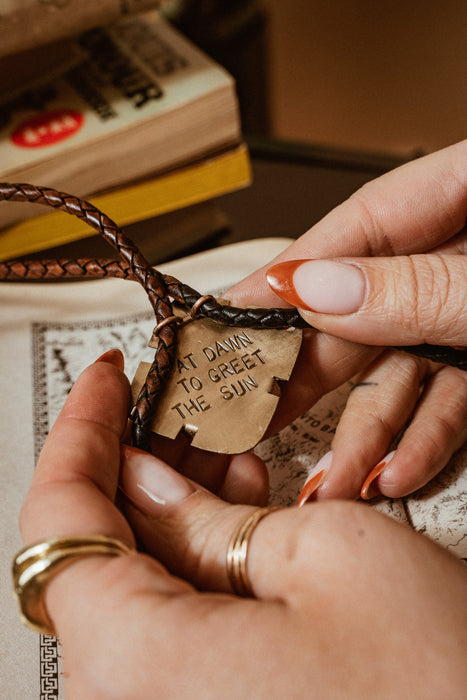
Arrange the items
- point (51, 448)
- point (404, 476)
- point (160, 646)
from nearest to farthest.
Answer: point (160, 646) < point (51, 448) < point (404, 476)

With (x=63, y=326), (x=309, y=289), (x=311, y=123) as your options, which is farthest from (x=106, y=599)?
(x=311, y=123)

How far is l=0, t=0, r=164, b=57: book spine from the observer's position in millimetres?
768

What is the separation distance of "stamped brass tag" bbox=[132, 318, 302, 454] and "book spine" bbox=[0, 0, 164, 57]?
50cm

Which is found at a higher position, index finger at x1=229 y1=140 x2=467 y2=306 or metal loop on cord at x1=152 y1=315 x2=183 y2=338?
index finger at x1=229 y1=140 x2=467 y2=306

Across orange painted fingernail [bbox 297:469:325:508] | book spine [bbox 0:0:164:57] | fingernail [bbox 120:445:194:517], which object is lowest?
orange painted fingernail [bbox 297:469:325:508]

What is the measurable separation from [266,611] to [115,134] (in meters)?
0.67

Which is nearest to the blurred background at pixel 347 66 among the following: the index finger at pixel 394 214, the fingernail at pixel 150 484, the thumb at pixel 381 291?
the index finger at pixel 394 214

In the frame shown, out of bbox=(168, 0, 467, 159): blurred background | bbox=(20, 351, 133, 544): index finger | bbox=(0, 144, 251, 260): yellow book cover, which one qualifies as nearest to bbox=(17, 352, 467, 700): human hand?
bbox=(20, 351, 133, 544): index finger

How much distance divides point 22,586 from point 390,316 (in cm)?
33

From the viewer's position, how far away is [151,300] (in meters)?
0.54

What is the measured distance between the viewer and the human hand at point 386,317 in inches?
19.7

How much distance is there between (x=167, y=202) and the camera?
0.90 m

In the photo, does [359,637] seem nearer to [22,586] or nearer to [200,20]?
[22,586]

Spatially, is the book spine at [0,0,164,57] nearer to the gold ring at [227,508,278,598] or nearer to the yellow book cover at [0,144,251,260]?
the yellow book cover at [0,144,251,260]
